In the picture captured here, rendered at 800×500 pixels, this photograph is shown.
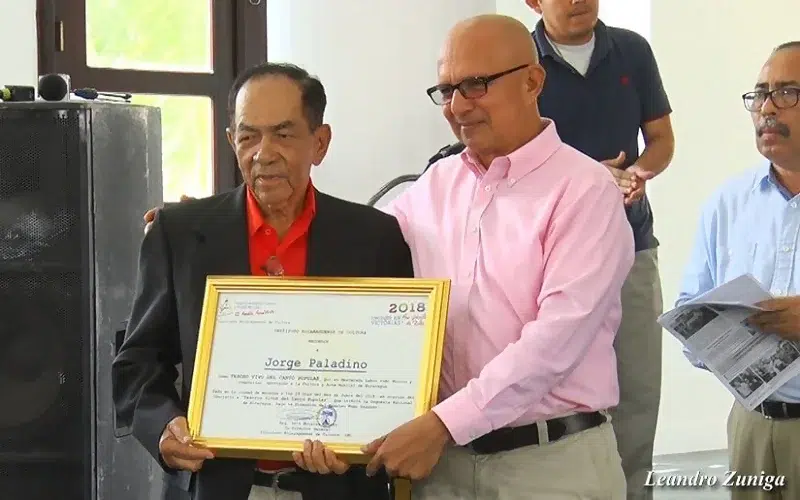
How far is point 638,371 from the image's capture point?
2854mm

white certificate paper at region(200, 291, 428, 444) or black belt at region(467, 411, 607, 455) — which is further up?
white certificate paper at region(200, 291, 428, 444)

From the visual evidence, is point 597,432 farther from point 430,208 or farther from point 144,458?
point 144,458

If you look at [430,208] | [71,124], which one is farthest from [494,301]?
[71,124]

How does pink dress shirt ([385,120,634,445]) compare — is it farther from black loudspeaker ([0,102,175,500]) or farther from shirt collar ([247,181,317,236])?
black loudspeaker ([0,102,175,500])

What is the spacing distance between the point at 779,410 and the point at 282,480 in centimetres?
118

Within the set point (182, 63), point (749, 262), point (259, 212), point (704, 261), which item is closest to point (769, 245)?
point (749, 262)

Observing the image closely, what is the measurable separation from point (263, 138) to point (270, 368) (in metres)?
0.42

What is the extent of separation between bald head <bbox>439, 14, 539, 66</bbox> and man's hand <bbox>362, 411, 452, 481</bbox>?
25.9 inches

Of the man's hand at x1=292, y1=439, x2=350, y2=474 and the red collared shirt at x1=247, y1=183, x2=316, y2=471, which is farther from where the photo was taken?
the red collared shirt at x1=247, y1=183, x2=316, y2=471

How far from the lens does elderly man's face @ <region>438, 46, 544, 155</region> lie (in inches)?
73.1

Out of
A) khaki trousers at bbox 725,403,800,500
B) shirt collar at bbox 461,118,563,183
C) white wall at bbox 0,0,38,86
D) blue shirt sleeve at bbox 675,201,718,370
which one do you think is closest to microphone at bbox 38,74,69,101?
white wall at bbox 0,0,38,86

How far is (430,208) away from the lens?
1992 mm

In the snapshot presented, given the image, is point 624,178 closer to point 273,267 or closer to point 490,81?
point 490,81

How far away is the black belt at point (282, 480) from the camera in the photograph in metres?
1.78
